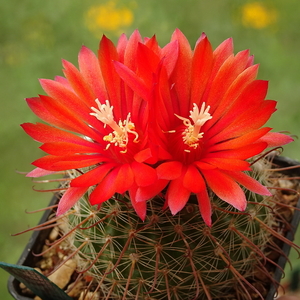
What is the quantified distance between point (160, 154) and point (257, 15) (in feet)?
4.66

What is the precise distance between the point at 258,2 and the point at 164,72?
4.54 feet

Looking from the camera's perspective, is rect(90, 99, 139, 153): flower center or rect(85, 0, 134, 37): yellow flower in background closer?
rect(90, 99, 139, 153): flower center

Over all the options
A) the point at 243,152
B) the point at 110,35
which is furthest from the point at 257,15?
the point at 243,152

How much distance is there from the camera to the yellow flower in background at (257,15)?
177cm

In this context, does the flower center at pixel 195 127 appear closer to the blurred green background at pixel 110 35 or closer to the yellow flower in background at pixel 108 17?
the blurred green background at pixel 110 35

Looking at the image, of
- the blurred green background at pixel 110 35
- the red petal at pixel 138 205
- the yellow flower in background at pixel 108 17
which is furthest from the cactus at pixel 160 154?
the yellow flower in background at pixel 108 17

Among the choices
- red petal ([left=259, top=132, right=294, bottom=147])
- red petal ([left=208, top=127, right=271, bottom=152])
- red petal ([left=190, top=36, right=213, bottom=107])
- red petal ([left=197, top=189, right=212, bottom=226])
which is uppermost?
red petal ([left=190, top=36, right=213, bottom=107])

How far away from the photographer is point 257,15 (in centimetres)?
179

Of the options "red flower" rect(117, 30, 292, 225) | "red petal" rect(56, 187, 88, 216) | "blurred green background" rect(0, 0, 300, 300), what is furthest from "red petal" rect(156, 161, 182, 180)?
"blurred green background" rect(0, 0, 300, 300)

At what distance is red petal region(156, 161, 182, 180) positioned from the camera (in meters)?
0.52

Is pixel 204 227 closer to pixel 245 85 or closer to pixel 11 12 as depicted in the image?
pixel 245 85

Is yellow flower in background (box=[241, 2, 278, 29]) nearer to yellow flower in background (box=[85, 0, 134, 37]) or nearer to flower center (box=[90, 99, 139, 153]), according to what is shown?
yellow flower in background (box=[85, 0, 134, 37])

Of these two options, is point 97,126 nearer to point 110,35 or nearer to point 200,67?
point 200,67

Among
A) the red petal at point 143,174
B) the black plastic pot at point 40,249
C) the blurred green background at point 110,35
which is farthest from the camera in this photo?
the blurred green background at point 110,35
